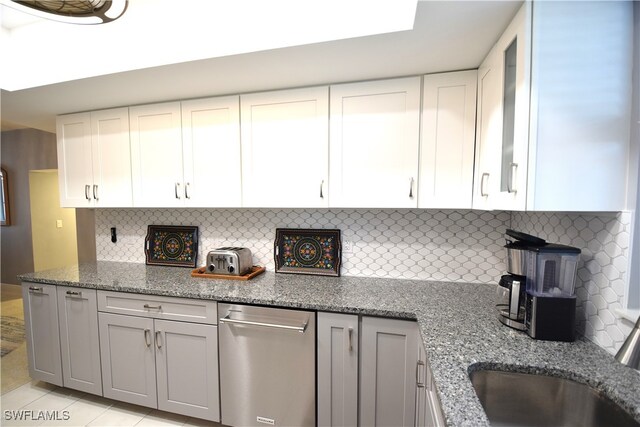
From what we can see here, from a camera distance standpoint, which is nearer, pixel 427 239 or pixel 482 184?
pixel 482 184

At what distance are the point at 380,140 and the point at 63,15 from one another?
1.72 metres

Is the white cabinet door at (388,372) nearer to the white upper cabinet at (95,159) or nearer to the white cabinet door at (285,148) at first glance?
the white cabinet door at (285,148)

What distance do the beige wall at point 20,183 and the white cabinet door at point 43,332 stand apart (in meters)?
2.77

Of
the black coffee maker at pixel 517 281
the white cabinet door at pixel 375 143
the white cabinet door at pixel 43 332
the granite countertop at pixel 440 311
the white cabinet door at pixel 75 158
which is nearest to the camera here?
the granite countertop at pixel 440 311

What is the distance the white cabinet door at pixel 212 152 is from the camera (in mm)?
1842

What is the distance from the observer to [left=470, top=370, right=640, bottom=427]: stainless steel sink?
87cm

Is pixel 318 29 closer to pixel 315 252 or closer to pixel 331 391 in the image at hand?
pixel 315 252

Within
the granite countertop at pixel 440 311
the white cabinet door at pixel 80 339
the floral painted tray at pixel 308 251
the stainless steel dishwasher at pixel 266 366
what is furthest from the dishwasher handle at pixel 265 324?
the white cabinet door at pixel 80 339

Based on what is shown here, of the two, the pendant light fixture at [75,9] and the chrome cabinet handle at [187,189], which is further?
the chrome cabinet handle at [187,189]

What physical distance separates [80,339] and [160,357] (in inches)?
27.4

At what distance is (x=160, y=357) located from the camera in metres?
1.70

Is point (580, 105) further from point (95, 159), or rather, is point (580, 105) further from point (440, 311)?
point (95, 159)

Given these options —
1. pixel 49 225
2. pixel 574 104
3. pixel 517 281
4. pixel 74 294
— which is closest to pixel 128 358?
pixel 74 294

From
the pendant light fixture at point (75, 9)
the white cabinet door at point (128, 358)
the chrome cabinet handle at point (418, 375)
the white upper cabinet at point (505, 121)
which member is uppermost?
the pendant light fixture at point (75, 9)
